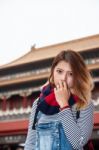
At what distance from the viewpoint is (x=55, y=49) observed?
22.8 meters

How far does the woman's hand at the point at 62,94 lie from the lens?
6.36 ft

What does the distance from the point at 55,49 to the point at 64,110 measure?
68.6 feet

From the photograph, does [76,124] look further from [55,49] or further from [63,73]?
[55,49]

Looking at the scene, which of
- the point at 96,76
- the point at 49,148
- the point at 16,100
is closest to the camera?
the point at 49,148

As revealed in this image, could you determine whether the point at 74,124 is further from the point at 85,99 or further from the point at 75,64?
the point at 75,64

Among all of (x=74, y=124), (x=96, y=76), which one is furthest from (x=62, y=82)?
(x=96, y=76)

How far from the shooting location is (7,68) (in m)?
21.1

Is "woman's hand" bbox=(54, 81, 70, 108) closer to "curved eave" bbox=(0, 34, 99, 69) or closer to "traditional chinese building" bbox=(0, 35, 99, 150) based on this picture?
"traditional chinese building" bbox=(0, 35, 99, 150)

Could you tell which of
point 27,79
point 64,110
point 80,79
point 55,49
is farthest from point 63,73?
point 55,49

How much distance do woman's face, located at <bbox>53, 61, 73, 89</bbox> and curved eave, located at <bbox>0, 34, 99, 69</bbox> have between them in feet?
52.6

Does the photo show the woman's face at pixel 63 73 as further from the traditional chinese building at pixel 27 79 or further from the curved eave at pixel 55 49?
the curved eave at pixel 55 49

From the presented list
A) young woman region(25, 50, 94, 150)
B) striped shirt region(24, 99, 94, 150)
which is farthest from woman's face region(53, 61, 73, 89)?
striped shirt region(24, 99, 94, 150)

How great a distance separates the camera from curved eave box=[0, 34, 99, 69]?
19.8m

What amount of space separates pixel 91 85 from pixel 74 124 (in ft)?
0.95
